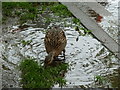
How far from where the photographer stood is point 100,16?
425 inches

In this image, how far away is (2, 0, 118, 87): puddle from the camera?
7.76 meters

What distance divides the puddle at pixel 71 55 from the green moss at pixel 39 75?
0.44 ft

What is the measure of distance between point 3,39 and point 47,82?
2.41 m

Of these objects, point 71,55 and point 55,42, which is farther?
point 71,55

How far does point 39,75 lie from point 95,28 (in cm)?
285

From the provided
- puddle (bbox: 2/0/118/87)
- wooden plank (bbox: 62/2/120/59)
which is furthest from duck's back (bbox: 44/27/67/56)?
wooden plank (bbox: 62/2/120/59)

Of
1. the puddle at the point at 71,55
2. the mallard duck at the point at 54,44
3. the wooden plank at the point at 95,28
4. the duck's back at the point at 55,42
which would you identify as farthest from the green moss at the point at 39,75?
the wooden plank at the point at 95,28

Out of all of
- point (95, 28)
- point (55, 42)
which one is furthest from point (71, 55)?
point (95, 28)

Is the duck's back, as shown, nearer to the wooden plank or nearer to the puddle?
the puddle

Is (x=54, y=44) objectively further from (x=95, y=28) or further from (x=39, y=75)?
(x=95, y=28)

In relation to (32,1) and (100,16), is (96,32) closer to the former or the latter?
(100,16)

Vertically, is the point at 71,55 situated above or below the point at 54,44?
below

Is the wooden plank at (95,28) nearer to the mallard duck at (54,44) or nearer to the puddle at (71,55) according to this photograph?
the puddle at (71,55)

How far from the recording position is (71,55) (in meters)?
8.73
